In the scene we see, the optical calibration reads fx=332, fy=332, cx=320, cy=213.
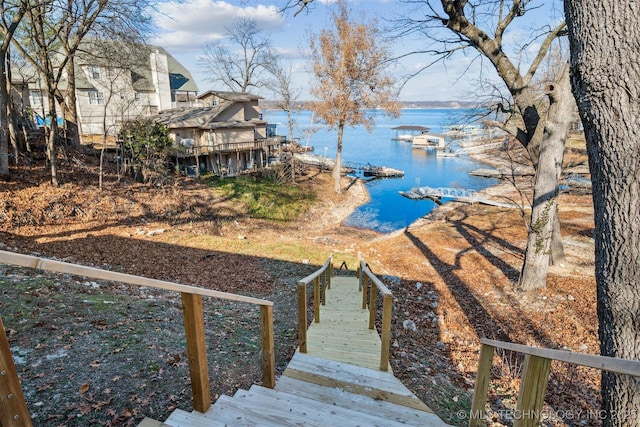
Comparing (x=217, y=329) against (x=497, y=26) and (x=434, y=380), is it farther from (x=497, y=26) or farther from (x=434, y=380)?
A: (x=497, y=26)

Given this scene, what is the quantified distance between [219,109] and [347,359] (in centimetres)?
2421

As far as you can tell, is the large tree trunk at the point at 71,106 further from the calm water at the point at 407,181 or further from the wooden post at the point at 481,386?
the wooden post at the point at 481,386

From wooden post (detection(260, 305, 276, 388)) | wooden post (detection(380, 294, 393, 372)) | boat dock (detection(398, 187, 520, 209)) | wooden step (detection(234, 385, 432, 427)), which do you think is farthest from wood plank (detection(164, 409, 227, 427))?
boat dock (detection(398, 187, 520, 209))

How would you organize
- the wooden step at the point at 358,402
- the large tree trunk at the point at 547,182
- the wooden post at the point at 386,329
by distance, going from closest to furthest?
the wooden step at the point at 358,402, the wooden post at the point at 386,329, the large tree trunk at the point at 547,182

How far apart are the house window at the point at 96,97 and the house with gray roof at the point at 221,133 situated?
6.01m

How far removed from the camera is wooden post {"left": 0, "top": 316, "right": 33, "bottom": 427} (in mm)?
1254

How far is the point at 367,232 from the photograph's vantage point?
18047 millimetres

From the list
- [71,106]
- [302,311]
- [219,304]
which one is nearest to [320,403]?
[302,311]

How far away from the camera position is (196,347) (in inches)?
82.7

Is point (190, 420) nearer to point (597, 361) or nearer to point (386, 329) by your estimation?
point (597, 361)

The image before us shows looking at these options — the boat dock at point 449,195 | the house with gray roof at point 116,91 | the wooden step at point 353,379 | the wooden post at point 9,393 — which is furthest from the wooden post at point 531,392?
the house with gray roof at point 116,91

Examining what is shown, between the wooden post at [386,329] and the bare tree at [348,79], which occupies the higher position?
the bare tree at [348,79]

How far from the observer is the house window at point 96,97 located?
26.8 meters

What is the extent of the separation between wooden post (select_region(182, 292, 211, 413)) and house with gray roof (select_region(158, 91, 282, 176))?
69.6 ft
